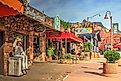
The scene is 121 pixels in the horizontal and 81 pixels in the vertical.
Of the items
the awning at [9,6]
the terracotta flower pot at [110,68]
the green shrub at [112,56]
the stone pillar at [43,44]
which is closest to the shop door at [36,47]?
the stone pillar at [43,44]

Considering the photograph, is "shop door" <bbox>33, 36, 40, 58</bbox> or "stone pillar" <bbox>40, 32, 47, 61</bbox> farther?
"stone pillar" <bbox>40, 32, 47, 61</bbox>

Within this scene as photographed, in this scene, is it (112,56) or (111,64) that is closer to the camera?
(111,64)

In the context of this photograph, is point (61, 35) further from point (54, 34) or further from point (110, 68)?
point (110, 68)

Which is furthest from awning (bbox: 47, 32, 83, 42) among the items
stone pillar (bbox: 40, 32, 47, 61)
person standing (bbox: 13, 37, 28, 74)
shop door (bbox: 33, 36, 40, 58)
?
person standing (bbox: 13, 37, 28, 74)

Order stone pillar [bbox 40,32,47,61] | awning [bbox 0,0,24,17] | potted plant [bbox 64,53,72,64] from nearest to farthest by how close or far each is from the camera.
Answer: awning [bbox 0,0,24,17]
potted plant [bbox 64,53,72,64]
stone pillar [bbox 40,32,47,61]

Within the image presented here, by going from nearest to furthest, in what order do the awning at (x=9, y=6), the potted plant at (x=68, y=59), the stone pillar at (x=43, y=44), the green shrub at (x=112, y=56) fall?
the awning at (x=9, y=6), the green shrub at (x=112, y=56), the potted plant at (x=68, y=59), the stone pillar at (x=43, y=44)

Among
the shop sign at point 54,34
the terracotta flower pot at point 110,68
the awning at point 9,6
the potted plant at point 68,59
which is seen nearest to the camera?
the awning at point 9,6

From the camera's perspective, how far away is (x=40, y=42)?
877 inches

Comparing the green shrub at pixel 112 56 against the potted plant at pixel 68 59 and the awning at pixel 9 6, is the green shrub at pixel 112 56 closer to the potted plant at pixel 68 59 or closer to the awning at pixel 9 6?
the potted plant at pixel 68 59

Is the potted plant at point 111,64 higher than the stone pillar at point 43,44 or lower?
Result: lower

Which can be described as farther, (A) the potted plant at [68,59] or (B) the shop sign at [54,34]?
(B) the shop sign at [54,34]

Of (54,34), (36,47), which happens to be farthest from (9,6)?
(54,34)

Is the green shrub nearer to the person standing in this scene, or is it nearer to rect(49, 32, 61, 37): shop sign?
the person standing

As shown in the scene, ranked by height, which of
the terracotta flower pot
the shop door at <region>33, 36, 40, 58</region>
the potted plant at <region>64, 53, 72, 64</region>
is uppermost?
the shop door at <region>33, 36, 40, 58</region>
